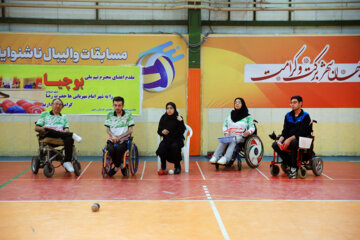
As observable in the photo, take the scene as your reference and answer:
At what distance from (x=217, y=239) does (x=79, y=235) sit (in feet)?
3.45

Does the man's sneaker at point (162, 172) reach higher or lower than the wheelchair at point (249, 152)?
lower

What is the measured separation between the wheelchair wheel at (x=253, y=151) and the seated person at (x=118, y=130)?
1.85 meters

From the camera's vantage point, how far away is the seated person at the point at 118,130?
5.57 m

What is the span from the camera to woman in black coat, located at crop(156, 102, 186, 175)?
601cm

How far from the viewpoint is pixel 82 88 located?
25.8 ft

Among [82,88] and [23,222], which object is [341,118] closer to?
[82,88]

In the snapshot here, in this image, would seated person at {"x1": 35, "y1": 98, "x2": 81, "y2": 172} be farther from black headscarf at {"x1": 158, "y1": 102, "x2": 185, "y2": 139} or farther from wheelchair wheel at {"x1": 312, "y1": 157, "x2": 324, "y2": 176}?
wheelchair wheel at {"x1": 312, "y1": 157, "x2": 324, "y2": 176}

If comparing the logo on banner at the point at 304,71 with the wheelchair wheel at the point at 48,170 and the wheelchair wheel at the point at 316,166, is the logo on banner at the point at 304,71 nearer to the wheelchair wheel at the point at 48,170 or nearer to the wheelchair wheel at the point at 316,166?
the wheelchair wheel at the point at 316,166

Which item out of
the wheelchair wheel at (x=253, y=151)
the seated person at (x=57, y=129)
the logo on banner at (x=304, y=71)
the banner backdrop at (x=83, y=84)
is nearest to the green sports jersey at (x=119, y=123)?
the seated person at (x=57, y=129)

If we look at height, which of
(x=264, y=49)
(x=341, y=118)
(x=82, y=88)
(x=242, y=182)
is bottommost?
(x=242, y=182)

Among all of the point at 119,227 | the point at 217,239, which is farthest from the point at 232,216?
the point at 119,227

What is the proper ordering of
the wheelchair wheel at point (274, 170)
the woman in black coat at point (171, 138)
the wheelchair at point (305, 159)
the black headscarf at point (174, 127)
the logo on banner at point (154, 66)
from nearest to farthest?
the wheelchair at point (305, 159)
the wheelchair wheel at point (274, 170)
the woman in black coat at point (171, 138)
the black headscarf at point (174, 127)
the logo on banner at point (154, 66)

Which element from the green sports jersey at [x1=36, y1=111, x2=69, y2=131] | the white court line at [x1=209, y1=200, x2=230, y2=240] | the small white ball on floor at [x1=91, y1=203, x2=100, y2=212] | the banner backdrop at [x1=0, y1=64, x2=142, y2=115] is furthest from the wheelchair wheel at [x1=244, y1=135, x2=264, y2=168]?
the small white ball on floor at [x1=91, y1=203, x2=100, y2=212]

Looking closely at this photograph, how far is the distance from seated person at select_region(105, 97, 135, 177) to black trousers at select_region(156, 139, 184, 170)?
56 cm
